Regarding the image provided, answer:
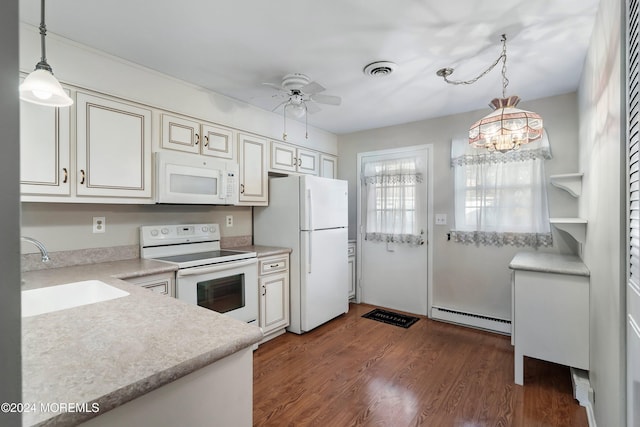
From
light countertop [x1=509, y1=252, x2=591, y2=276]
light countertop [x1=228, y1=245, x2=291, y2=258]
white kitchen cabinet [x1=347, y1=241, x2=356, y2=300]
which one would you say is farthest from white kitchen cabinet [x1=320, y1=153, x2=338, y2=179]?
light countertop [x1=509, y1=252, x2=591, y2=276]

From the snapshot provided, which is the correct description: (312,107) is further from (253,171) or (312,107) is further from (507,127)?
(507,127)

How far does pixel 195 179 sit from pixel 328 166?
2.01 meters

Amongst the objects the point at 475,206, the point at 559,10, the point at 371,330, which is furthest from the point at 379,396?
the point at 559,10

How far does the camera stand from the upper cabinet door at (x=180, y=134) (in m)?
2.46

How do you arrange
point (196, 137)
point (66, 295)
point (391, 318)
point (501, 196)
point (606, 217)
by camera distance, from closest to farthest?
point (606, 217), point (66, 295), point (196, 137), point (501, 196), point (391, 318)

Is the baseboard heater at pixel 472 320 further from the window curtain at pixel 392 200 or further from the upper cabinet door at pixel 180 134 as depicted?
the upper cabinet door at pixel 180 134

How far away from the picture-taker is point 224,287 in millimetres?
2527

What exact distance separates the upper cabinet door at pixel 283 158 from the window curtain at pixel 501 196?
5.78ft

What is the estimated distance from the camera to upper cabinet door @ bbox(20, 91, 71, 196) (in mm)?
1805

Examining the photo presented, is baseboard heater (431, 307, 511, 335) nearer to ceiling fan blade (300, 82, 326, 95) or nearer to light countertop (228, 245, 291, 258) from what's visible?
light countertop (228, 245, 291, 258)

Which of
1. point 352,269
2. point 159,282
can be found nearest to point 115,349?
point 159,282

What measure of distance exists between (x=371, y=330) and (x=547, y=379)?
1.47 m

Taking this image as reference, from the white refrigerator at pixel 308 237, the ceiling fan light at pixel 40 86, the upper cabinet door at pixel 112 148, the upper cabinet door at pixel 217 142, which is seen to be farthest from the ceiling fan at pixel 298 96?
the ceiling fan light at pixel 40 86

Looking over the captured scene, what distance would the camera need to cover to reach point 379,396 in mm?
2078
